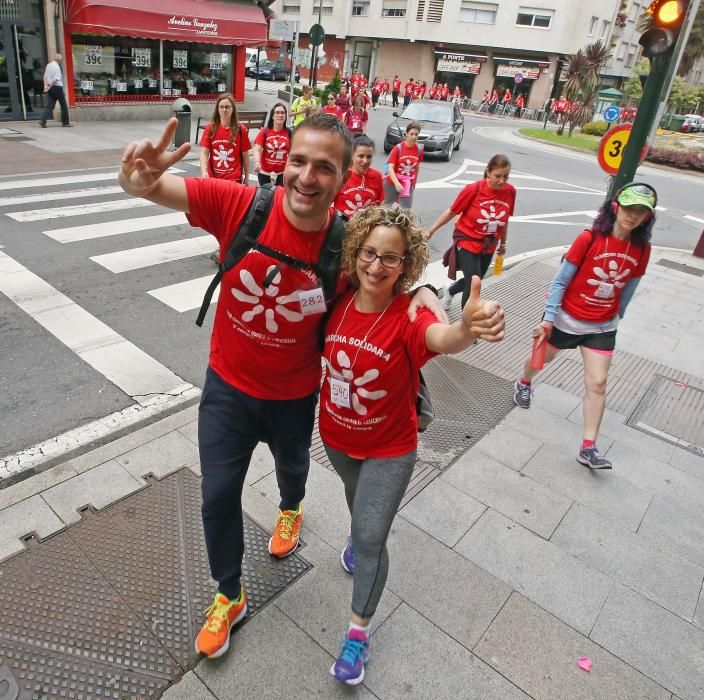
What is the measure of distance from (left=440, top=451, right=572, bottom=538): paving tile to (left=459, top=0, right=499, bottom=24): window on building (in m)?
50.1

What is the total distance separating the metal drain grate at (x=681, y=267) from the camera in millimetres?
9875

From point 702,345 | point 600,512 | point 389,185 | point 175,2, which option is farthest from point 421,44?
point 600,512

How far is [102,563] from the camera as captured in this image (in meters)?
2.99

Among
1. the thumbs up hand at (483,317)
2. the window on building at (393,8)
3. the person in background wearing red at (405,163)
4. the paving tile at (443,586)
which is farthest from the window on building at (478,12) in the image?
the thumbs up hand at (483,317)

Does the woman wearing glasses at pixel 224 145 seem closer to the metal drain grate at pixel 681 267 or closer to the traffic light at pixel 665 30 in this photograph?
the traffic light at pixel 665 30

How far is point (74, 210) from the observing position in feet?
29.5

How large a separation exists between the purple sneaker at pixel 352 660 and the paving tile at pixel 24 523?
66.4 inches

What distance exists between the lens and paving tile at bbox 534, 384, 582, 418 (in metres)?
5.07

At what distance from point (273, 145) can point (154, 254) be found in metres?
2.19

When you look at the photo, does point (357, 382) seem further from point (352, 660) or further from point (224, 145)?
point (224, 145)

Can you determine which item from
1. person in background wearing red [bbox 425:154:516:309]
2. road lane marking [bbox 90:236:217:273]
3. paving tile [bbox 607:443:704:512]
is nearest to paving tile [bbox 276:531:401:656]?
paving tile [bbox 607:443:704:512]

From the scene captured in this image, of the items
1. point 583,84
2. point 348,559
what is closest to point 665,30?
point 348,559

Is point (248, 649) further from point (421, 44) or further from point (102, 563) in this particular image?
point (421, 44)

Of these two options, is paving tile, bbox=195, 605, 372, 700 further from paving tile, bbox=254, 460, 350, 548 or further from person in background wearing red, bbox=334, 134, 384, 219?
person in background wearing red, bbox=334, 134, 384, 219
